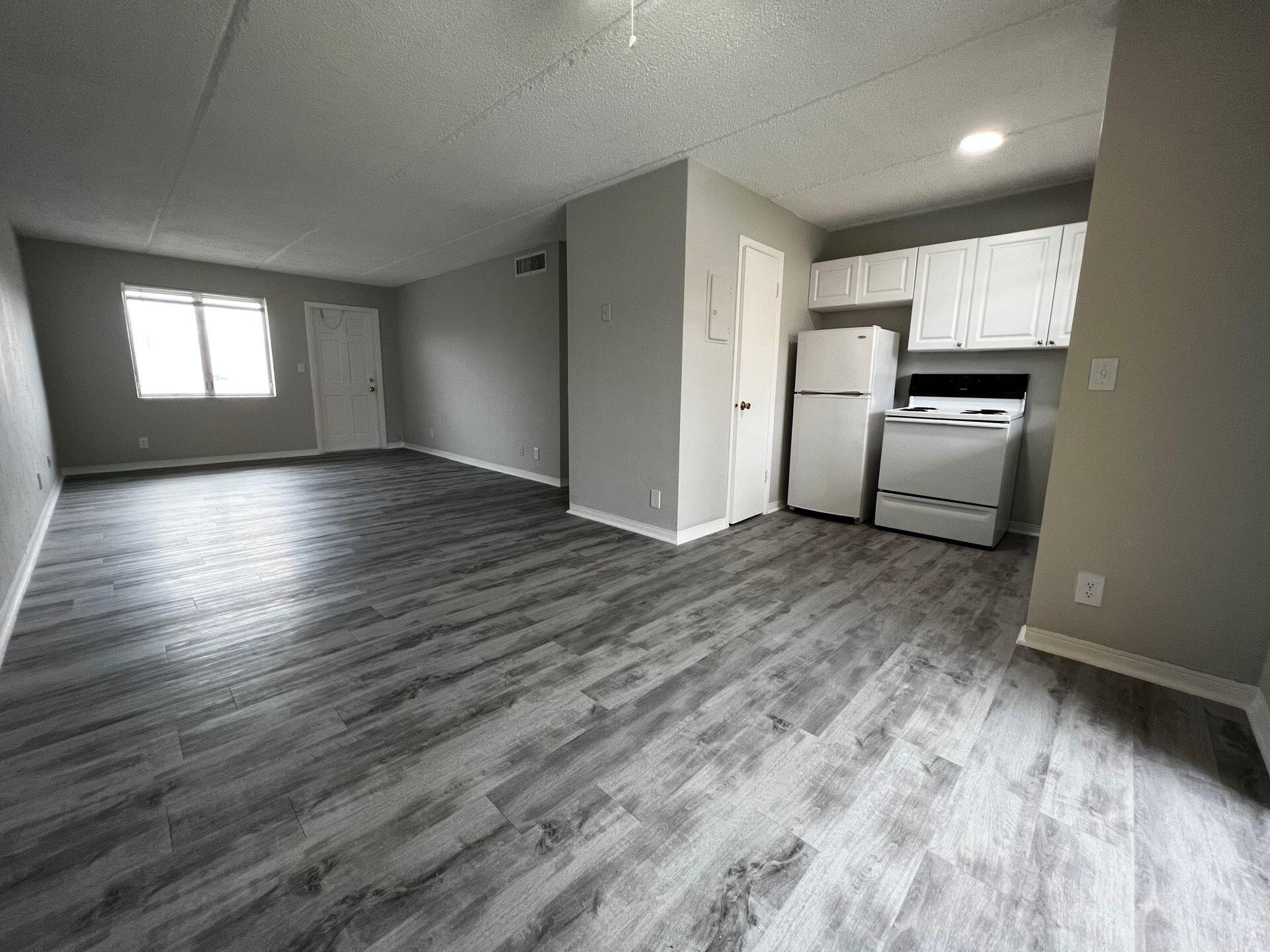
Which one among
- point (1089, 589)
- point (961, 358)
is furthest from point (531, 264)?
point (1089, 589)

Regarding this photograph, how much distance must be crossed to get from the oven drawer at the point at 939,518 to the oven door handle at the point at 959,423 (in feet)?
1.76

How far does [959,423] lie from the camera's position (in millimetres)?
3428

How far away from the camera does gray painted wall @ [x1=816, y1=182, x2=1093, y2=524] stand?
3467 millimetres

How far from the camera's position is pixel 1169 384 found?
74.1 inches

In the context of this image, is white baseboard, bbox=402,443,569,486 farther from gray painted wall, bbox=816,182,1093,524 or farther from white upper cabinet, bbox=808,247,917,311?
gray painted wall, bbox=816,182,1093,524

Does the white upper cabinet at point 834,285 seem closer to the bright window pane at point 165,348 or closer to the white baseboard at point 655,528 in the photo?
the white baseboard at point 655,528

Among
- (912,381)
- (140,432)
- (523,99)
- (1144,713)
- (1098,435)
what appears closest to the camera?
(1144,713)

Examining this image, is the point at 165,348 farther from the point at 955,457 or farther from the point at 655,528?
the point at 955,457

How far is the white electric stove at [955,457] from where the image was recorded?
3.38 metres

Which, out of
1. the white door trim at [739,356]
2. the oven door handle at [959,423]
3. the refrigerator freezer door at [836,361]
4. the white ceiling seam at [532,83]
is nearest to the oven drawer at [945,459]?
the oven door handle at [959,423]

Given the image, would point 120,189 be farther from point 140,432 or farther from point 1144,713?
point 1144,713

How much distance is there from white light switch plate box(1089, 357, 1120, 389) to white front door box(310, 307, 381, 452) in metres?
8.05

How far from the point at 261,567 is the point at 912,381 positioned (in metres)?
4.77

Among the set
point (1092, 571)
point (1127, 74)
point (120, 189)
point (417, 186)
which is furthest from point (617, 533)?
point (120, 189)
